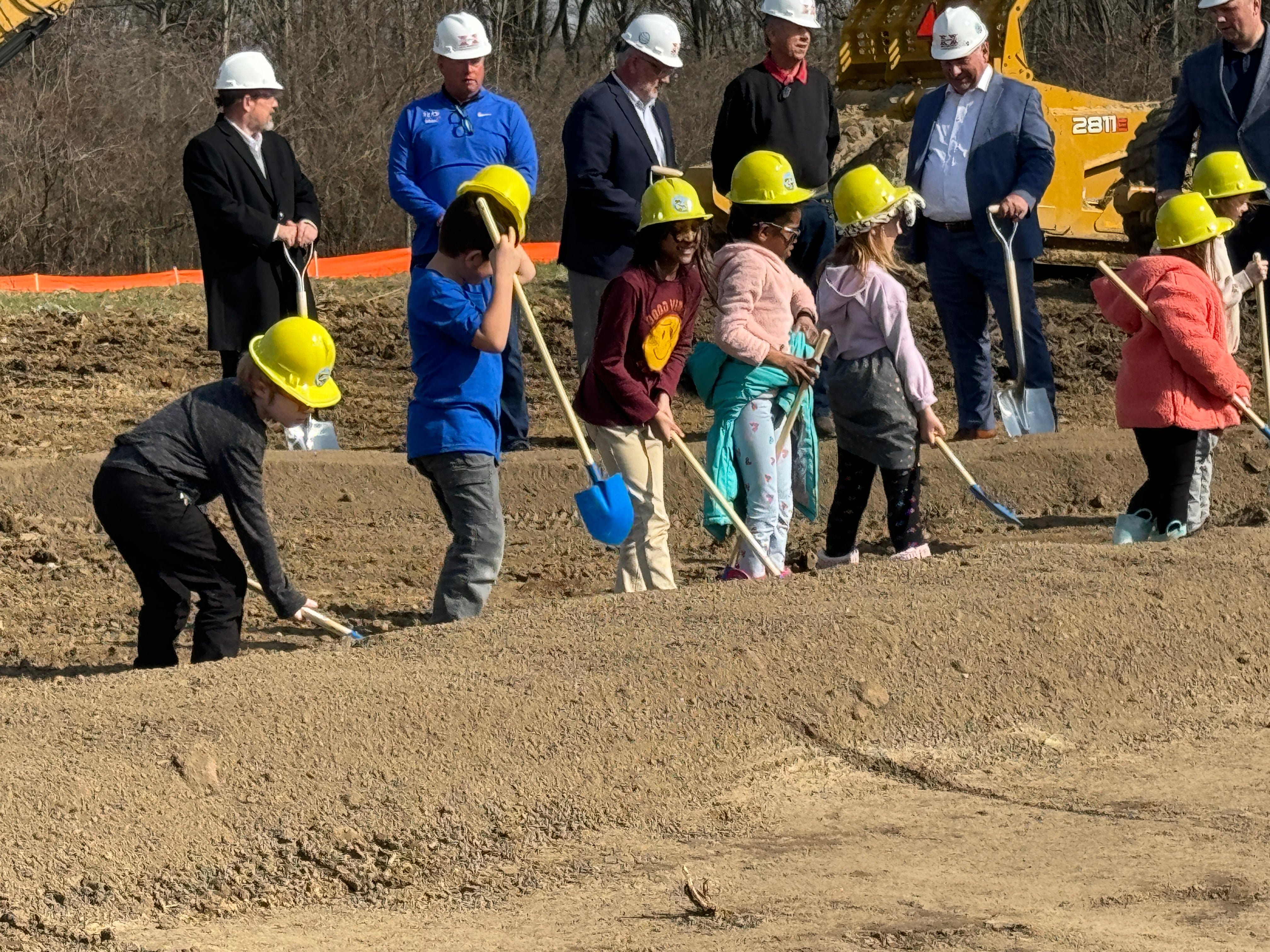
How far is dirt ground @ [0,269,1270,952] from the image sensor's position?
4180 millimetres

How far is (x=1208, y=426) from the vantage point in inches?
284

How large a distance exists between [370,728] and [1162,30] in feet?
97.3

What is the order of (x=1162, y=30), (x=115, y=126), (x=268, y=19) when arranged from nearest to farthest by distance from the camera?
(x=115, y=126) → (x=268, y=19) → (x=1162, y=30)

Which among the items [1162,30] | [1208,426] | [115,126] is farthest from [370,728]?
[1162,30]

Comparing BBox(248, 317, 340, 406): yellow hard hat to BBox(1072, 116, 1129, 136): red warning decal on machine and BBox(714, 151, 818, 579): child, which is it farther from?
BBox(1072, 116, 1129, 136): red warning decal on machine

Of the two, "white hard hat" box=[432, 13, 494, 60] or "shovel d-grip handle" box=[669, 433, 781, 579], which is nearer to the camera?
"shovel d-grip handle" box=[669, 433, 781, 579]

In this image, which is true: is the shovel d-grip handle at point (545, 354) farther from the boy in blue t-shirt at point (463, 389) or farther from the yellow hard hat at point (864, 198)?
the yellow hard hat at point (864, 198)

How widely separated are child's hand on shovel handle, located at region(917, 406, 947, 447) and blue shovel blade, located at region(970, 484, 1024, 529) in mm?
856

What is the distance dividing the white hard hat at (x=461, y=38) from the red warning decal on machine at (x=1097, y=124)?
7.22m

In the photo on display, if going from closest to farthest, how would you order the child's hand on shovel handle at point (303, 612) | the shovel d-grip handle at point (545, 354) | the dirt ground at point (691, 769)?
the dirt ground at point (691, 769), the child's hand on shovel handle at point (303, 612), the shovel d-grip handle at point (545, 354)

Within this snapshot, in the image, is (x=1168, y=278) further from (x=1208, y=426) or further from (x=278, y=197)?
(x=278, y=197)

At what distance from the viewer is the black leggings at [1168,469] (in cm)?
726

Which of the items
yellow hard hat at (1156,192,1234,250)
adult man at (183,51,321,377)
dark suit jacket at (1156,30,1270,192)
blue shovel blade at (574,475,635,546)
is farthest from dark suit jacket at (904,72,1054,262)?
blue shovel blade at (574,475,635,546)

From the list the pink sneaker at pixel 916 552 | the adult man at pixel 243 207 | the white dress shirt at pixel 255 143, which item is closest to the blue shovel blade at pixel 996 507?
the pink sneaker at pixel 916 552
